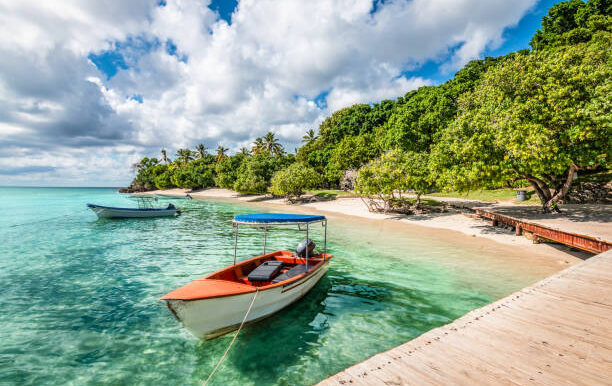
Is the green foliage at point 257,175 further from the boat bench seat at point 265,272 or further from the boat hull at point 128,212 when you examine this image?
the boat bench seat at point 265,272

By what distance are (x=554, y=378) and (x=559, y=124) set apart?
18.0 meters

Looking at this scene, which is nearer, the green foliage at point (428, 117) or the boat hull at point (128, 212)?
the boat hull at point (128, 212)

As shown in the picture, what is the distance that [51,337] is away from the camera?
748 cm

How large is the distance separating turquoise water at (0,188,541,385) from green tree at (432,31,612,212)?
5.56m

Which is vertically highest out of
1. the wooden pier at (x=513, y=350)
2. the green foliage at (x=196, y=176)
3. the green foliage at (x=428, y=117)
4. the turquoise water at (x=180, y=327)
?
the green foliage at (x=428, y=117)

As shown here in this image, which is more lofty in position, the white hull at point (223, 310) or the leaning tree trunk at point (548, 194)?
the leaning tree trunk at point (548, 194)

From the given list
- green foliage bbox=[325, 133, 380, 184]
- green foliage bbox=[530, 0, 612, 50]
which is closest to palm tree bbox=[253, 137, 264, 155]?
green foliage bbox=[325, 133, 380, 184]

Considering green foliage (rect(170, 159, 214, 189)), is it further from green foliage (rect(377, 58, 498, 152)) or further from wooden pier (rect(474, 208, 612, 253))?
wooden pier (rect(474, 208, 612, 253))

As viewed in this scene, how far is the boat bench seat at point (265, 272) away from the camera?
27.1ft

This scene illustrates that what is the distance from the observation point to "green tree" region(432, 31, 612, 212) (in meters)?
14.4

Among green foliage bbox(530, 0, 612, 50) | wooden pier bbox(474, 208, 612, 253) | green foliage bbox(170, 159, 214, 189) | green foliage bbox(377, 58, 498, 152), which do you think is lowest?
wooden pier bbox(474, 208, 612, 253)

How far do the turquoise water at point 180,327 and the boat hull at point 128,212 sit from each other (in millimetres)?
14260

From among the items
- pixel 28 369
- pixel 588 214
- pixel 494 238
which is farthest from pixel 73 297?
pixel 588 214

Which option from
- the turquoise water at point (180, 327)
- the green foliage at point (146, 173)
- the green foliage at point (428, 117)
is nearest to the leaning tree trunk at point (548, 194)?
the turquoise water at point (180, 327)
